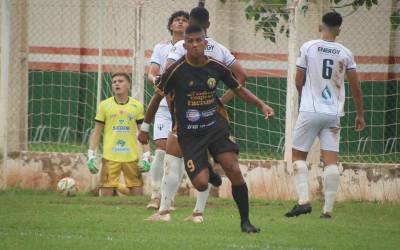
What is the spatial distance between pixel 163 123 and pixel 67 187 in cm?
232

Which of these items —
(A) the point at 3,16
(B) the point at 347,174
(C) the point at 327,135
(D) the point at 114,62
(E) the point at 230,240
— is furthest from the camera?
(D) the point at 114,62

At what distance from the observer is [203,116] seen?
1016 cm

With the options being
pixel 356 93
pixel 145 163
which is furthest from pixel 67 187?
pixel 356 93

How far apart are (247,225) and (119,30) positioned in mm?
6411

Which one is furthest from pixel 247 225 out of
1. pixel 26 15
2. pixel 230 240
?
pixel 26 15

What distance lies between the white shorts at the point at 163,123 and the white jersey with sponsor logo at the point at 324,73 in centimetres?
167

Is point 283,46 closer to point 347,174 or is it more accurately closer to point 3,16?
point 347,174

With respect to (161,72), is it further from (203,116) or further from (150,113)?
(203,116)

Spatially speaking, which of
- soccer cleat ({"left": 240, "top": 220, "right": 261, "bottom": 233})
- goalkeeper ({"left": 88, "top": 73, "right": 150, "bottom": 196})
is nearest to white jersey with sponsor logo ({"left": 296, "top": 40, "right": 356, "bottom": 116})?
soccer cleat ({"left": 240, "top": 220, "right": 261, "bottom": 233})

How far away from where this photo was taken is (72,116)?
1853 centimetres

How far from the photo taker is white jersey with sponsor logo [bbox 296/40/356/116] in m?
11.7

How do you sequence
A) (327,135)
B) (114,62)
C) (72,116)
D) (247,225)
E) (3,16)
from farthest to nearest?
(72,116)
(114,62)
(3,16)
(327,135)
(247,225)

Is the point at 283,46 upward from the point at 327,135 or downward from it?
upward

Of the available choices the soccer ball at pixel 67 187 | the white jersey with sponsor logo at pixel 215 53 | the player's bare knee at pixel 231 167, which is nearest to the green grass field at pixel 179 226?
the soccer ball at pixel 67 187
